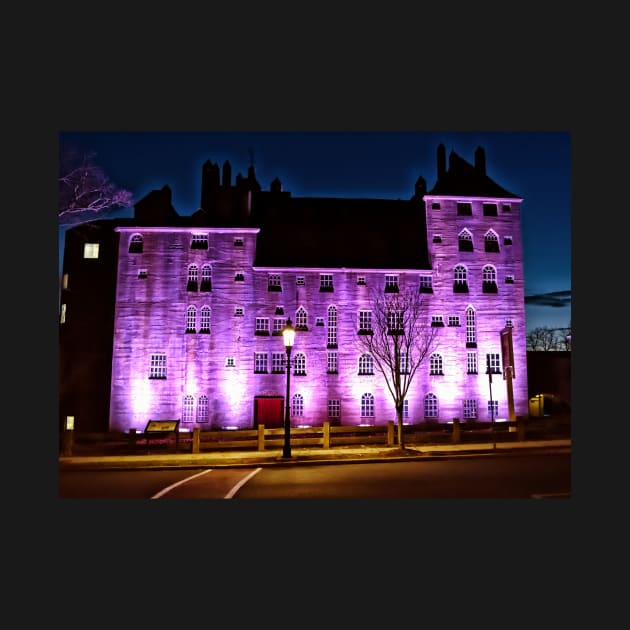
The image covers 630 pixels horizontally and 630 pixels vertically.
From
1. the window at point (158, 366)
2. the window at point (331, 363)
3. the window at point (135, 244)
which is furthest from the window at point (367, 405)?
the window at point (135, 244)

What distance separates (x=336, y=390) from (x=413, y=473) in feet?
37.2

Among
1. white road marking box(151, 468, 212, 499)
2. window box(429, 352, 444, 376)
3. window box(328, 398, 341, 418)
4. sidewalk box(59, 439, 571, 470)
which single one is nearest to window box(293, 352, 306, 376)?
window box(328, 398, 341, 418)

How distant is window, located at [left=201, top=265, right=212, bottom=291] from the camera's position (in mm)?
27406

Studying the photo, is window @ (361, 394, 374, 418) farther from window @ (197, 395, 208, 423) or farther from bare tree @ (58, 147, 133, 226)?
bare tree @ (58, 147, 133, 226)

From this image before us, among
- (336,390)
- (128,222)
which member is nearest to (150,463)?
(336,390)

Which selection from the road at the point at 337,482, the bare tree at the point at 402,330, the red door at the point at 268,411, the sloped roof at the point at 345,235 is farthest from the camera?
the sloped roof at the point at 345,235

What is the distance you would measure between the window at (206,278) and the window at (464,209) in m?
11.6

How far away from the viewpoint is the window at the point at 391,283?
27.4m

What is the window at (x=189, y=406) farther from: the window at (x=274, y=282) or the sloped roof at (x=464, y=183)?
the sloped roof at (x=464, y=183)

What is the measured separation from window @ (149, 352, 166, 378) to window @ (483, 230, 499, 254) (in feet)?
50.2

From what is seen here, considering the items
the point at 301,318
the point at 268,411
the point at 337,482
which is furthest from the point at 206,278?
the point at 337,482

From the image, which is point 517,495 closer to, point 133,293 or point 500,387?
point 500,387

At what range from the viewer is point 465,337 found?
90.4 feet

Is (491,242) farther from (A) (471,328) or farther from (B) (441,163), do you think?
(B) (441,163)
